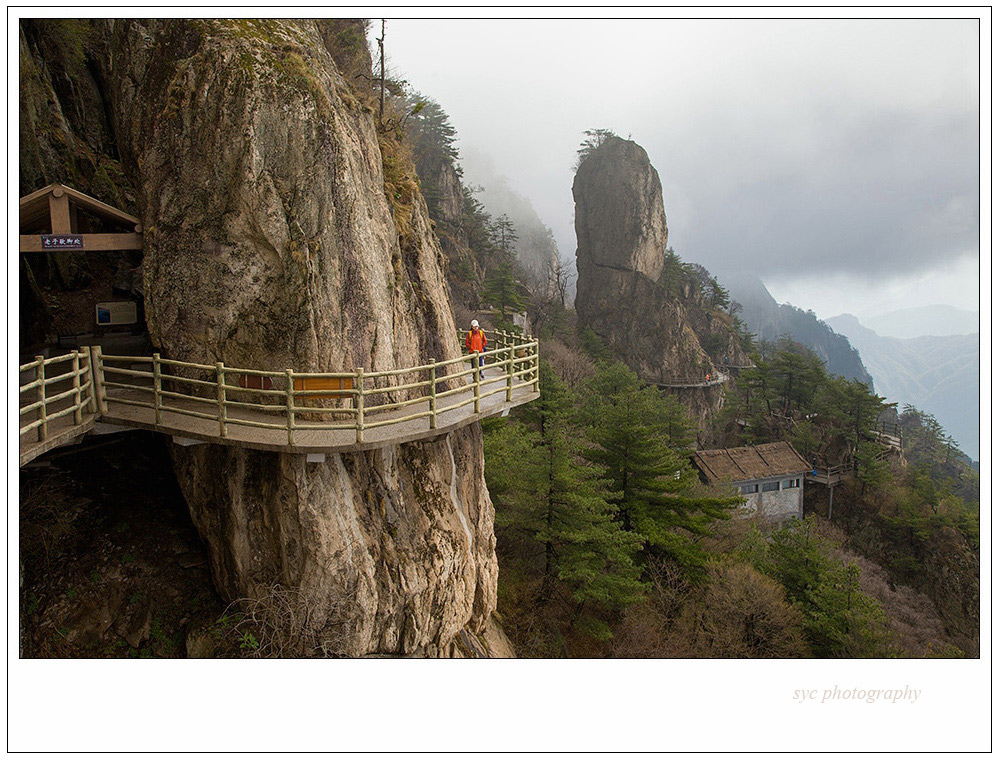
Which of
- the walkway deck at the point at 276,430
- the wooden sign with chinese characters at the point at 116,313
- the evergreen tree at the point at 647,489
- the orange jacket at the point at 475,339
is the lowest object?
the evergreen tree at the point at 647,489

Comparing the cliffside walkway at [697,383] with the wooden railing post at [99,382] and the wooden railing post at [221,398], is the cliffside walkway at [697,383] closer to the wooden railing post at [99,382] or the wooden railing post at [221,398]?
the wooden railing post at [221,398]

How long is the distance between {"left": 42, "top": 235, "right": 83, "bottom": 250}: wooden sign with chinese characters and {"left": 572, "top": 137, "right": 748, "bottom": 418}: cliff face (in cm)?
4718

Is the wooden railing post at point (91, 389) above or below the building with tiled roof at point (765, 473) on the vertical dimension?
above

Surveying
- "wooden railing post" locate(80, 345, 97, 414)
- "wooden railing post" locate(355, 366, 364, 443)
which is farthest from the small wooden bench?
"wooden railing post" locate(80, 345, 97, 414)

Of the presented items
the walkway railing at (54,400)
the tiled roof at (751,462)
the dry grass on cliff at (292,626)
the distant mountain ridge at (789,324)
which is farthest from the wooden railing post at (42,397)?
the distant mountain ridge at (789,324)

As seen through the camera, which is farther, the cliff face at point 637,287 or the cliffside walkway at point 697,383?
the cliff face at point 637,287

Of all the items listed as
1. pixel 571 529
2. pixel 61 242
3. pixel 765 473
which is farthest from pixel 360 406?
pixel 765 473

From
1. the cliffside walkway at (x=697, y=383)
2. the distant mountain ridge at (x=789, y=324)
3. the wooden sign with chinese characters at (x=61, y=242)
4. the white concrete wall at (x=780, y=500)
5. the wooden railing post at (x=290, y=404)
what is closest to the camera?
the wooden railing post at (x=290, y=404)

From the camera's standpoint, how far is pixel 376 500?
9.01 m

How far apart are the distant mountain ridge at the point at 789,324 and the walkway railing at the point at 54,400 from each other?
89.2m

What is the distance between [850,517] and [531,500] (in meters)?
27.9

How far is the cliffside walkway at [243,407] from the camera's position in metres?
7.14

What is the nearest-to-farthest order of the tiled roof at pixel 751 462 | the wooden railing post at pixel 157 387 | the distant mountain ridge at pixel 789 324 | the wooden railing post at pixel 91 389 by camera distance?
the wooden railing post at pixel 157 387
the wooden railing post at pixel 91 389
the tiled roof at pixel 751 462
the distant mountain ridge at pixel 789 324
